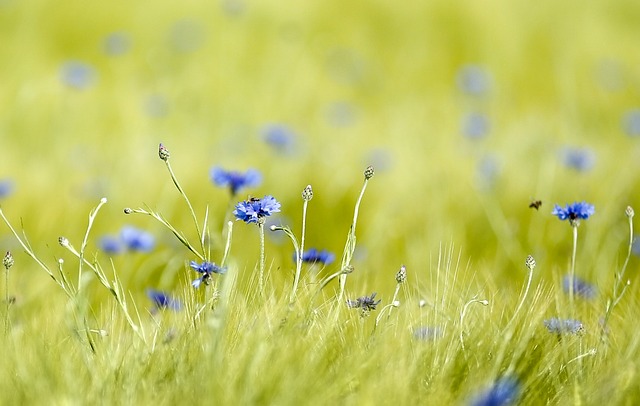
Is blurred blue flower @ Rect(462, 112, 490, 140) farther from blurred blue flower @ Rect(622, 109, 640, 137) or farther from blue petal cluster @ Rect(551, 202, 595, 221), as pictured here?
blue petal cluster @ Rect(551, 202, 595, 221)

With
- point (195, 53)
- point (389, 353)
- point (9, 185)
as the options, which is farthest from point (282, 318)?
point (195, 53)

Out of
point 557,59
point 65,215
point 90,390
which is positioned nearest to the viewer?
point 90,390

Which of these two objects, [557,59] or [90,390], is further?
[557,59]

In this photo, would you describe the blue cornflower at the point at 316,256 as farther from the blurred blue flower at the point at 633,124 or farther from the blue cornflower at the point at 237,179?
the blurred blue flower at the point at 633,124

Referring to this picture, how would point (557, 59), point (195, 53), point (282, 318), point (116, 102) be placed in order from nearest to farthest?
point (282, 318), point (116, 102), point (195, 53), point (557, 59)

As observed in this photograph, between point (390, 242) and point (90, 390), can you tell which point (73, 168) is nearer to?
point (390, 242)

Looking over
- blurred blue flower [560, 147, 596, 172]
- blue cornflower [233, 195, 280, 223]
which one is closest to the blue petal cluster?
blue cornflower [233, 195, 280, 223]

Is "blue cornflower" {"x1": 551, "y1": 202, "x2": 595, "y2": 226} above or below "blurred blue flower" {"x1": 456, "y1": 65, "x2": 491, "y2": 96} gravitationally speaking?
below
